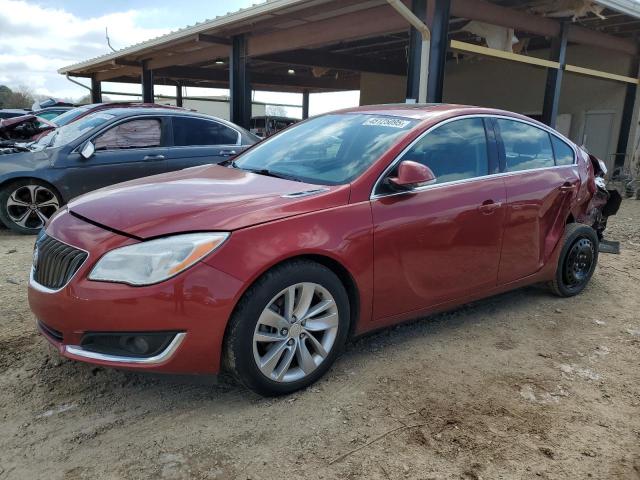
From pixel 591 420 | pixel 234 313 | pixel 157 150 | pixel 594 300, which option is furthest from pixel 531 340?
pixel 157 150

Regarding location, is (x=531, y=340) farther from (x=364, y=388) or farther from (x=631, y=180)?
(x=631, y=180)

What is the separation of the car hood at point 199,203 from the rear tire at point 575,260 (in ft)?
7.93

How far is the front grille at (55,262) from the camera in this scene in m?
2.57

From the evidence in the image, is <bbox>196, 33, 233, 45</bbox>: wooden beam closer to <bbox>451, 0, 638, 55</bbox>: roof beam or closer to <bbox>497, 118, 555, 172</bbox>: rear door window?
<bbox>451, 0, 638, 55</bbox>: roof beam

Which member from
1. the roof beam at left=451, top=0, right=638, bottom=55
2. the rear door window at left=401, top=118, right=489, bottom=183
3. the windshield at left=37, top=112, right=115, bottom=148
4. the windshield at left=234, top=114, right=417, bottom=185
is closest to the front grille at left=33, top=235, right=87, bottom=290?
the windshield at left=234, top=114, right=417, bottom=185

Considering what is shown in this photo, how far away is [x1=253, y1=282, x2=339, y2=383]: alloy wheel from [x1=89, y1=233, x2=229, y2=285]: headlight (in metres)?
0.46

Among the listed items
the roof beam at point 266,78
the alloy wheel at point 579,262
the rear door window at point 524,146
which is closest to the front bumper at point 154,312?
the rear door window at point 524,146

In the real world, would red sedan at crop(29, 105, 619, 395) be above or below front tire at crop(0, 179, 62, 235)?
above

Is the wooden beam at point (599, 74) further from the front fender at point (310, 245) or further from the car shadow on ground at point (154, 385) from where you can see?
the front fender at point (310, 245)

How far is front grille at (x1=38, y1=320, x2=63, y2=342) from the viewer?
8.63ft

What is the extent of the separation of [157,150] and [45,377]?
4.40 meters

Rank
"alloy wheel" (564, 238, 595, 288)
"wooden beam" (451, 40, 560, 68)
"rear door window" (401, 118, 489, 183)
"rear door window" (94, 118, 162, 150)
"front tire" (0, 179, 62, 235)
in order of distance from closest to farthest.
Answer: "rear door window" (401, 118, 489, 183) → "alloy wheel" (564, 238, 595, 288) → "front tire" (0, 179, 62, 235) → "rear door window" (94, 118, 162, 150) → "wooden beam" (451, 40, 560, 68)

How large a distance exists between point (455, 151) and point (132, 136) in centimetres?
467

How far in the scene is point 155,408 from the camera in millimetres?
2707
